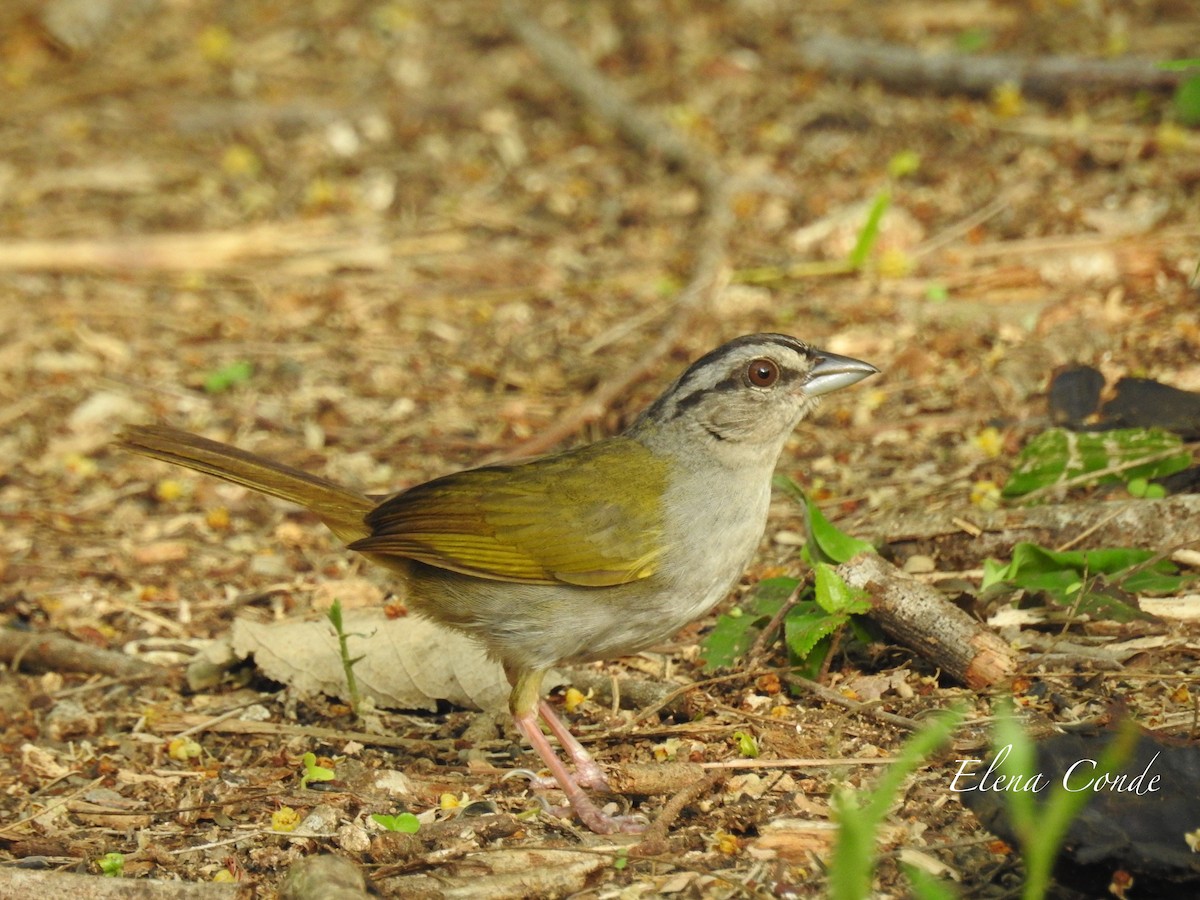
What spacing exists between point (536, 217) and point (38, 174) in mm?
3169

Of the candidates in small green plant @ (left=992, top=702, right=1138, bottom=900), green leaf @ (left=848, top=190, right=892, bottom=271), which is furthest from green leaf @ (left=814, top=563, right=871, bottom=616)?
green leaf @ (left=848, top=190, right=892, bottom=271)

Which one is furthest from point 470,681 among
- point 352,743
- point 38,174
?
point 38,174

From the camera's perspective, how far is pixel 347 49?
10.3 m

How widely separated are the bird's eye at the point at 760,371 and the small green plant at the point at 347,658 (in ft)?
4.86

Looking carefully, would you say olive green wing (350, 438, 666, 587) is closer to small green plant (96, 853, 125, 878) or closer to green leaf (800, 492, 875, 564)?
green leaf (800, 492, 875, 564)

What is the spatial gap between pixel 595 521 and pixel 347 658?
36.5 inches

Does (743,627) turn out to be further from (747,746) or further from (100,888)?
(100,888)

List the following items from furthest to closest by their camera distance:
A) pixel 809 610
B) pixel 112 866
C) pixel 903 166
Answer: pixel 903 166, pixel 809 610, pixel 112 866

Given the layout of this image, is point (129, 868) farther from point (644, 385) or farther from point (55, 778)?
point (644, 385)

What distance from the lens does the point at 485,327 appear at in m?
7.78

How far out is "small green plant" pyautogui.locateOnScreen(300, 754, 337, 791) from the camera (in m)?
4.39

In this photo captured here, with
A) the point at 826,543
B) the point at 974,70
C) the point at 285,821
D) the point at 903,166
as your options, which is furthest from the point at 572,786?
the point at 974,70

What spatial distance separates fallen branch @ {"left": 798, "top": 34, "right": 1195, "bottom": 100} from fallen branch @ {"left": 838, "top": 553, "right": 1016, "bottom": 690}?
4902mm
